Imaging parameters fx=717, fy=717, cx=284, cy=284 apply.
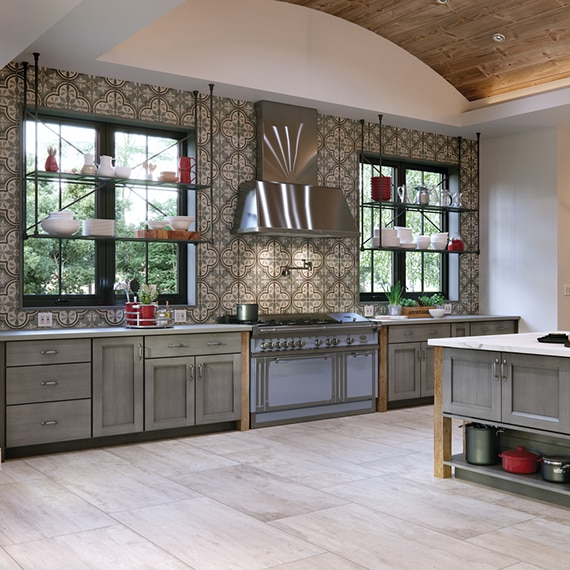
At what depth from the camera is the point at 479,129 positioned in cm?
757

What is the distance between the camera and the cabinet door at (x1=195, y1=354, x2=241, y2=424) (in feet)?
18.3

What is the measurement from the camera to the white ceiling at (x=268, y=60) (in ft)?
15.2

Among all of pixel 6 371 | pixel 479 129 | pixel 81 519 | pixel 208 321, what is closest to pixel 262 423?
pixel 208 321

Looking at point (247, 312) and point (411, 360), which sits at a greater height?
point (247, 312)

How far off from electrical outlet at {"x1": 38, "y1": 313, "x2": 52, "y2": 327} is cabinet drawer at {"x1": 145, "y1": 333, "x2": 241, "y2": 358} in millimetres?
755

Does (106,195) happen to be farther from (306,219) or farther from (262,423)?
(262,423)

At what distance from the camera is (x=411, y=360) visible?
6.88m

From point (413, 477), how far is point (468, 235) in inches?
168

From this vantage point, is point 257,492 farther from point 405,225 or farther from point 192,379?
point 405,225

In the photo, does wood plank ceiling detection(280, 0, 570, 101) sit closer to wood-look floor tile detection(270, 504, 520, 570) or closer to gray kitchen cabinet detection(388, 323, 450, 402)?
gray kitchen cabinet detection(388, 323, 450, 402)

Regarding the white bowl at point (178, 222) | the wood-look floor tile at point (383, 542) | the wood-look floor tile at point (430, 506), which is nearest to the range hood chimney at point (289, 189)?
the white bowl at point (178, 222)

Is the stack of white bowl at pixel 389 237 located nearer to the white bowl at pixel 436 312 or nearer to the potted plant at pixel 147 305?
the white bowl at pixel 436 312

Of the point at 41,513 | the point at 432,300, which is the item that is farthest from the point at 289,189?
the point at 41,513

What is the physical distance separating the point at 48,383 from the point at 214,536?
2076 mm
